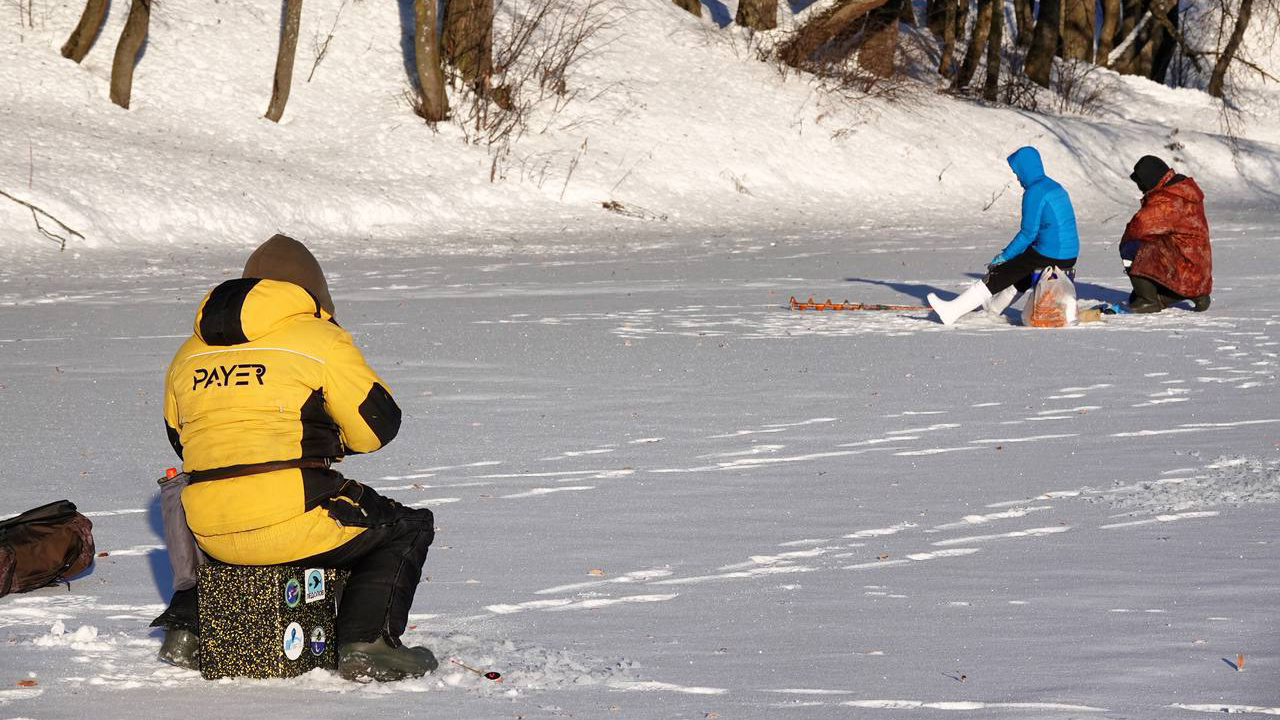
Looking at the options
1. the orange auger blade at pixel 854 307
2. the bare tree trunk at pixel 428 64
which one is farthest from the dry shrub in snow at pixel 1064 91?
the orange auger blade at pixel 854 307

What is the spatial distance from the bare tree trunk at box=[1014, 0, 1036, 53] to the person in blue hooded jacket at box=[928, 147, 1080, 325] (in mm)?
24699

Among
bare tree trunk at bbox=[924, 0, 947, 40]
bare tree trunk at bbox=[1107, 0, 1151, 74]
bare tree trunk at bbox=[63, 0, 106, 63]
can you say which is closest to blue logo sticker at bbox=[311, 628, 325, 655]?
bare tree trunk at bbox=[63, 0, 106, 63]

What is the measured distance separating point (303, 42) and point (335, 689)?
957 inches

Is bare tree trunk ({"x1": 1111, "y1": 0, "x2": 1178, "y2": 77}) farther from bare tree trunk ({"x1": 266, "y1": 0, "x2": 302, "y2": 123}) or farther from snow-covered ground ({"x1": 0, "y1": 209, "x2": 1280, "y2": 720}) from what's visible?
snow-covered ground ({"x1": 0, "y1": 209, "x2": 1280, "y2": 720})

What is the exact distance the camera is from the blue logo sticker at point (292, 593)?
4.38 metres

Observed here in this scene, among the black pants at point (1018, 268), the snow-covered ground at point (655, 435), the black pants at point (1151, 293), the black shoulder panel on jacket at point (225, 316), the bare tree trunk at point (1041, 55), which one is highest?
the bare tree trunk at point (1041, 55)

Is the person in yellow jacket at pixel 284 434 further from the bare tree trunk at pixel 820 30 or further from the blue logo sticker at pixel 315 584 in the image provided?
the bare tree trunk at pixel 820 30

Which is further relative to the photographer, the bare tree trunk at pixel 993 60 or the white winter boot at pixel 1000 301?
the bare tree trunk at pixel 993 60

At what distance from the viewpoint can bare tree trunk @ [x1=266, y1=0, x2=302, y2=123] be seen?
2473 centimetres

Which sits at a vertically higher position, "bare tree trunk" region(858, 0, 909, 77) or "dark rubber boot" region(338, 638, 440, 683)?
"bare tree trunk" region(858, 0, 909, 77)

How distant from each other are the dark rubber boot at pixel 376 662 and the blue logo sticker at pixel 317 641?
0.07m

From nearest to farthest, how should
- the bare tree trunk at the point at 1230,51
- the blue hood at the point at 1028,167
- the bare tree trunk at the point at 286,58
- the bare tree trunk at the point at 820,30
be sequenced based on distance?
the blue hood at the point at 1028,167 < the bare tree trunk at the point at 286,58 < the bare tree trunk at the point at 820,30 < the bare tree trunk at the point at 1230,51

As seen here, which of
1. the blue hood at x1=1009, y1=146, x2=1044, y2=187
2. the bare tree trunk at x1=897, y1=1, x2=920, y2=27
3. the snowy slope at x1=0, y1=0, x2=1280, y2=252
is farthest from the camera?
the bare tree trunk at x1=897, y1=1, x2=920, y2=27

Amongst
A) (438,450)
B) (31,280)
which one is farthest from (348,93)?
(438,450)
